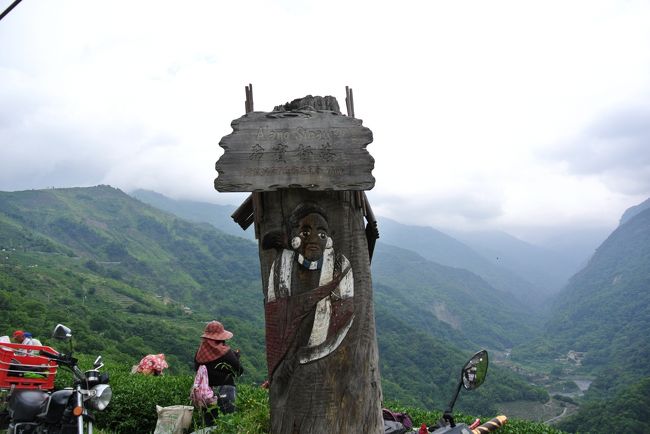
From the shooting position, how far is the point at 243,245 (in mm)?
84562

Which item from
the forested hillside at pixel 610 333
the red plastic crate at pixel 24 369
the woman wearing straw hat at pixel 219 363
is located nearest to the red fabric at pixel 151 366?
the woman wearing straw hat at pixel 219 363

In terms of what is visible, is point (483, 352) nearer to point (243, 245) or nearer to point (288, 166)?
point (288, 166)

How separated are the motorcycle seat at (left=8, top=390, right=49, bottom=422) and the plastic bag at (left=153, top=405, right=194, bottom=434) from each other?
1370mm

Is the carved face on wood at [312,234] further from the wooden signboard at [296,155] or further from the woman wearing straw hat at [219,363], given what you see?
the woman wearing straw hat at [219,363]

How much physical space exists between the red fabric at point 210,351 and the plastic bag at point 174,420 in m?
0.57

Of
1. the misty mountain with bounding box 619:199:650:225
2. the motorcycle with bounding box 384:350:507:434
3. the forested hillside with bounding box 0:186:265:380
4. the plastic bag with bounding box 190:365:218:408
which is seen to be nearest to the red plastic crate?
the plastic bag with bounding box 190:365:218:408

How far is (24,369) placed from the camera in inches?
205

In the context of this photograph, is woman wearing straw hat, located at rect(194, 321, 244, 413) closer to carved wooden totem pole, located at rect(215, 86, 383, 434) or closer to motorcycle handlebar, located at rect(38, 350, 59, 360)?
motorcycle handlebar, located at rect(38, 350, 59, 360)

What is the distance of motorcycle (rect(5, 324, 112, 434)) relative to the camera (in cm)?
497

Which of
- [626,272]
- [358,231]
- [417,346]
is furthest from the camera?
[626,272]

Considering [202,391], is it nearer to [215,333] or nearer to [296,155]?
[215,333]

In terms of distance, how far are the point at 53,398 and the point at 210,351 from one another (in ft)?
5.69

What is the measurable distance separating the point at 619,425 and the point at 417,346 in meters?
23.9

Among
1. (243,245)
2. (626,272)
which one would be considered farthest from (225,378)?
(626,272)
